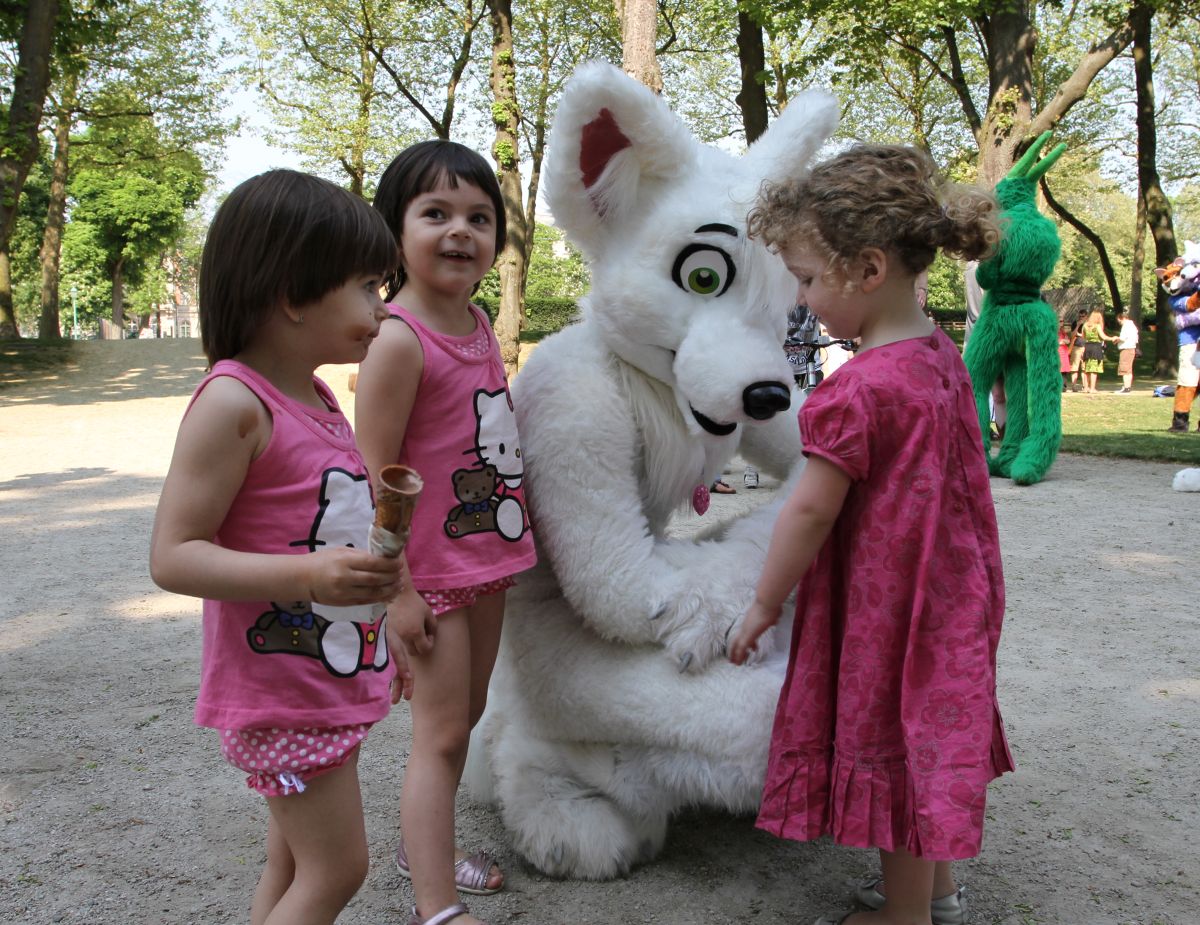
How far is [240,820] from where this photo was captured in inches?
94.7

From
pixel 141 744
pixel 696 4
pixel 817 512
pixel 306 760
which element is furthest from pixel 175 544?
pixel 696 4

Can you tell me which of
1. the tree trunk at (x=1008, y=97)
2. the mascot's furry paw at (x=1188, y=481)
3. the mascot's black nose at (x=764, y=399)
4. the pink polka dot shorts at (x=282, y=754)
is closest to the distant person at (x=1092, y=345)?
the tree trunk at (x=1008, y=97)

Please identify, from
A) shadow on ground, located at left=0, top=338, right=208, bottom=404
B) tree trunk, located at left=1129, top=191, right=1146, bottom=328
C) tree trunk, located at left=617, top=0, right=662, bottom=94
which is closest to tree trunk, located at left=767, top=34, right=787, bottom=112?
tree trunk, located at left=1129, top=191, right=1146, bottom=328

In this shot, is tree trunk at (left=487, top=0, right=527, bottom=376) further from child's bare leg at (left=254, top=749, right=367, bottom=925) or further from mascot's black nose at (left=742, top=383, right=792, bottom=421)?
child's bare leg at (left=254, top=749, right=367, bottom=925)

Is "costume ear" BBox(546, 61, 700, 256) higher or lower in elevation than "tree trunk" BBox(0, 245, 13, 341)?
lower

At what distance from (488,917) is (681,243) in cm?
146

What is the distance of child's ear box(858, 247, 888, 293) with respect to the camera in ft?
5.70

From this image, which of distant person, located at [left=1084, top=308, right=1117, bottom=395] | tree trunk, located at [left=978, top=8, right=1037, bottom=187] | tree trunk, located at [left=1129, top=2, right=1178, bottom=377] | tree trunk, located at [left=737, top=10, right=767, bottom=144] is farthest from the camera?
tree trunk, located at [left=1129, top=2, right=1178, bottom=377]

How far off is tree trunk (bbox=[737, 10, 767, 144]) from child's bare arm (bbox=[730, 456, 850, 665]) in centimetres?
1059

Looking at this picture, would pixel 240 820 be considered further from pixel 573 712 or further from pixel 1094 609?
pixel 1094 609

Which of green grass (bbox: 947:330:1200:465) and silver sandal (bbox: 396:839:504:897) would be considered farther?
green grass (bbox: 947:330:1200:465)

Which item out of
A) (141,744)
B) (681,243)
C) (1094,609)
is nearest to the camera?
(681,243)

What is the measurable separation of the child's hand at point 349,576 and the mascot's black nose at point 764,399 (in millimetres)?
961

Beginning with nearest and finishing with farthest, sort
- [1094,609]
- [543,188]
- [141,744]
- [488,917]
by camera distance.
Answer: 1. [488,917]
2. [543,188]
3. [141,744]
4. [1094,609]
